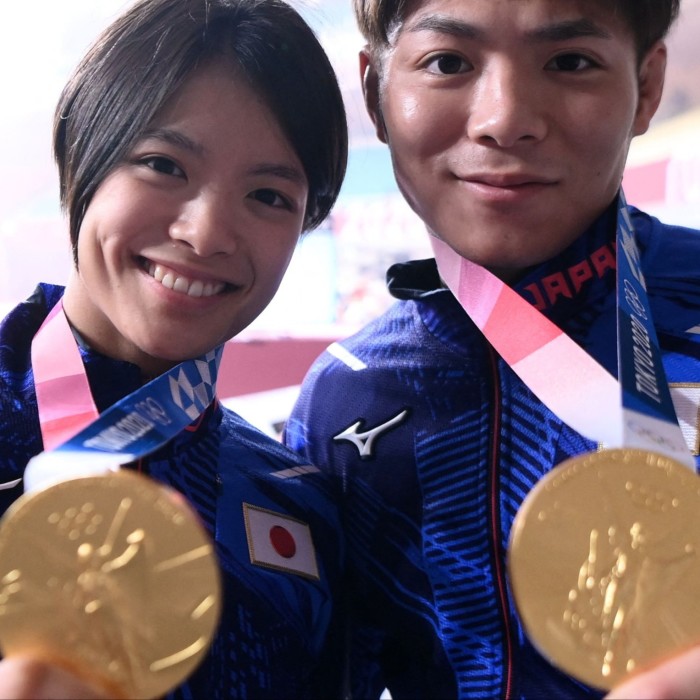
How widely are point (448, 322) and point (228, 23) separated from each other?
1.43ft

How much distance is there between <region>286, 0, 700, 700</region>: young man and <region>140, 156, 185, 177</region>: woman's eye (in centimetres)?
26

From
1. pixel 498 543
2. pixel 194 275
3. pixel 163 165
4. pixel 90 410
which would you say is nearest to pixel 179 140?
pixel 163 165

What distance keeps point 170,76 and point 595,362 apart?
53cm

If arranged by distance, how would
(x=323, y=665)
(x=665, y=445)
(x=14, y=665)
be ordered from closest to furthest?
1. (x=14, y=665)
2. (x=665, y=445)
3. (x=323, y=665)

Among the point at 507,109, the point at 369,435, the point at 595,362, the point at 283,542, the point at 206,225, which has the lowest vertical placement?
the point at 283,542

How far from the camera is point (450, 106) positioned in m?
0.98

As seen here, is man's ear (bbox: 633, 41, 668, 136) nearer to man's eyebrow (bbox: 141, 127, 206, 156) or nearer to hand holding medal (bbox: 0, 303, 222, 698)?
man's eyebrow (bbox: 141, 127, 206, 156)

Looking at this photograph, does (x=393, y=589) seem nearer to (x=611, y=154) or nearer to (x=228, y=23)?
(x=611, y=154)

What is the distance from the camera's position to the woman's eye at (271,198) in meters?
1.00

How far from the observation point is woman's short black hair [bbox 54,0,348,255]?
954mm

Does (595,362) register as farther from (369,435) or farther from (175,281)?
(175,281)

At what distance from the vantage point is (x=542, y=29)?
0.93 metres

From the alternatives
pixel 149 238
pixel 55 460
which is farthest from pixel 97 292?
pixel 55 460

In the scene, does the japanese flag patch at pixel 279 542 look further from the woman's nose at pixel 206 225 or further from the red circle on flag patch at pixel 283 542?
the woman's nose at pixel 206 225
